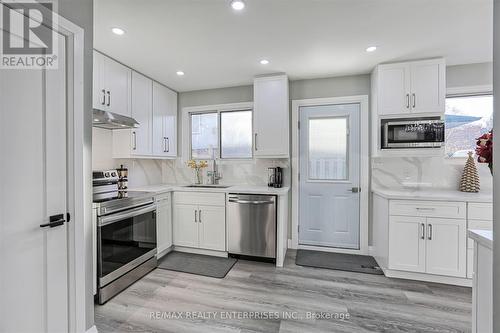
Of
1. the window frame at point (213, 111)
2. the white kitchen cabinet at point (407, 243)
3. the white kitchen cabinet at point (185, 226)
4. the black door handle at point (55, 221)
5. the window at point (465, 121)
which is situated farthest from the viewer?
the window frame at point (213, 111)

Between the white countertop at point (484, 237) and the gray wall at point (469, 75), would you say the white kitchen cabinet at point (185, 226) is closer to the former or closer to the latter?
the white countertop at point (484, 237)

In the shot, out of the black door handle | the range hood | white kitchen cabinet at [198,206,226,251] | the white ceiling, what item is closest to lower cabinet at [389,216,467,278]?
the white ceiling

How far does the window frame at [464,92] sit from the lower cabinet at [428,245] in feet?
3.10

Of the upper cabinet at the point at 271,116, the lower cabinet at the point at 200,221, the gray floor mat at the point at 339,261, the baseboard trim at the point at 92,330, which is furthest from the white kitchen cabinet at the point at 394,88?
the baseboard trim at the point at 92,330

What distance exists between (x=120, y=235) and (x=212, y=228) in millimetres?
1194

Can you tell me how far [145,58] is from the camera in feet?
8.80

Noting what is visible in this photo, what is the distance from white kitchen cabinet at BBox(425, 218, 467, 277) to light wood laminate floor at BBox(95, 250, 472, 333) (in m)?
0.19

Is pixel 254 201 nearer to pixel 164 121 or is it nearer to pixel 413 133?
pixel 164 121

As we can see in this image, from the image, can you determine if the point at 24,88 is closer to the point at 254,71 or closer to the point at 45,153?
the point at 45,153

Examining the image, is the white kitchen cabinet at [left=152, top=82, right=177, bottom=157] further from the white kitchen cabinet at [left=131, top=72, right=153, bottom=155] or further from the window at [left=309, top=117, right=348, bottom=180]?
the window at [left=309, top=117, right=348, bottom=180]

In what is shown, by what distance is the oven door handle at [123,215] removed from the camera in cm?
216

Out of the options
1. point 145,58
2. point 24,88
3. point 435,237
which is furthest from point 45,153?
point 435,237

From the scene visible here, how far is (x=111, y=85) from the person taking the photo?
263 cm

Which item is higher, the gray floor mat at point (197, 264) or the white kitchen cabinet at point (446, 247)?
the white kitchen cabinet at point (446, 247)
